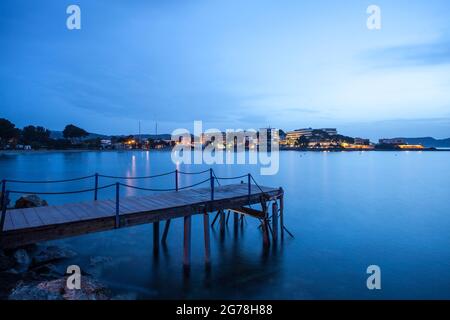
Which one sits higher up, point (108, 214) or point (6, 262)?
point (108, 214)

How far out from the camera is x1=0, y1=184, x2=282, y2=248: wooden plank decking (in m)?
8.30

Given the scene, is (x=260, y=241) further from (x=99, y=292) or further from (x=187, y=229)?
(x=99, y=292)

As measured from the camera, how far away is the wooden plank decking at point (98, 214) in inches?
327

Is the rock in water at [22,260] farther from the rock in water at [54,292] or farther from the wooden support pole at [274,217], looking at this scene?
the wooden support pole at [274,217]

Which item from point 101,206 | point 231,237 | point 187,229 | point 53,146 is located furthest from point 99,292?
point 53,146

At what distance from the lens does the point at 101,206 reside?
10961mm

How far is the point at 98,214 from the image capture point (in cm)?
977

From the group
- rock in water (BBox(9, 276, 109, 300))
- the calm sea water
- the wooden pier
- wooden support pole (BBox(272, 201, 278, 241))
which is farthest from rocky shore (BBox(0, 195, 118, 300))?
wooden support pole (BBox(272, 201, 278, 241))

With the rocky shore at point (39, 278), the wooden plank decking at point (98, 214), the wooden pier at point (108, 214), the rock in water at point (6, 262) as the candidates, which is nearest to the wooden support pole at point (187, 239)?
the wooden pier at point (108, 214)

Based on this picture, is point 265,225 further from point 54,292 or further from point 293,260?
point 54,292

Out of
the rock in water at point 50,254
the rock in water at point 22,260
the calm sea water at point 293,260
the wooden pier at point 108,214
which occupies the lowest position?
the calm sea water at point 293,260

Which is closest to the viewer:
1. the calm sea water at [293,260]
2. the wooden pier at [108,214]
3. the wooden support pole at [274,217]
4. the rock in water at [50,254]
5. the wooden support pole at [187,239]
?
the wooden pier at [108,214]

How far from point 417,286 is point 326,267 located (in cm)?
365

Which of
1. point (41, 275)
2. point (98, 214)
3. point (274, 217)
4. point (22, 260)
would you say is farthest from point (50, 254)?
point (274, 217)
